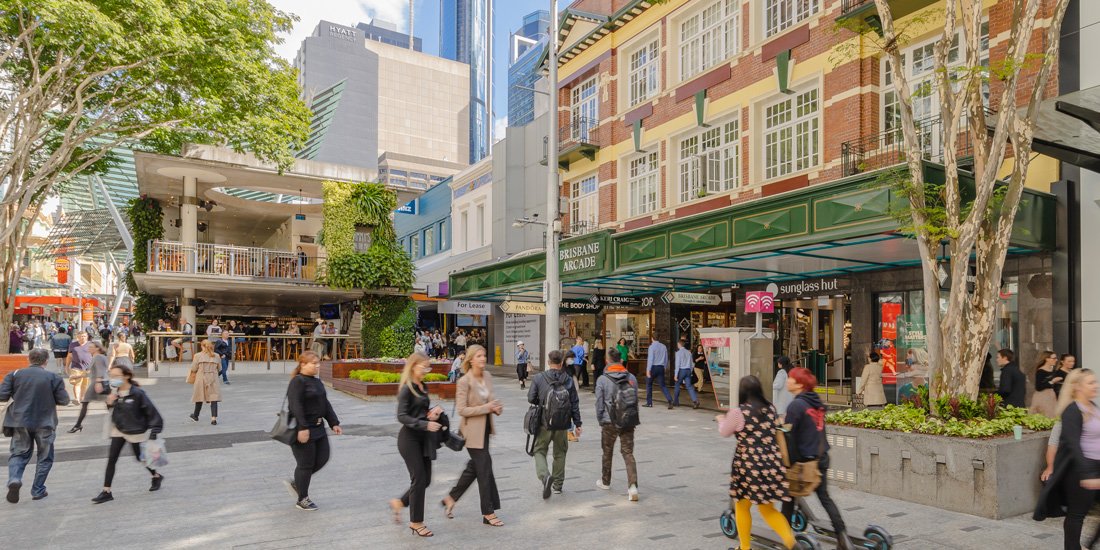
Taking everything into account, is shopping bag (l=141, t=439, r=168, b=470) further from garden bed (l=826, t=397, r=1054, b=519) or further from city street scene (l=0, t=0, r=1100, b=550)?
garden bed (l=826, t=397, r=1054, b=519)

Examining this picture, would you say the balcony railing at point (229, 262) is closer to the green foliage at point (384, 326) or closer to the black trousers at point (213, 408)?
the green foliage at point (384, 326)

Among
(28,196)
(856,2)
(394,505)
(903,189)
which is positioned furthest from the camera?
(28,196)

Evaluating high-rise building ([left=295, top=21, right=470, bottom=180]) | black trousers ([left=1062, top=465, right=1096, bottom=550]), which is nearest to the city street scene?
black trousers ([left=1062, top=465, right=1096, bottom=550])

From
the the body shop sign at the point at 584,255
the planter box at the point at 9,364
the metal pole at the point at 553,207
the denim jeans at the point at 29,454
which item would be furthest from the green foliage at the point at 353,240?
the denim jeans at the point at 29,454

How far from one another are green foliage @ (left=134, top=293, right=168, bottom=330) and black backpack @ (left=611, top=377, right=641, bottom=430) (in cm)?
2769

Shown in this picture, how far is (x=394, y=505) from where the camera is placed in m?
6.79

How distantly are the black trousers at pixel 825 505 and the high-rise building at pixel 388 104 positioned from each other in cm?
13500

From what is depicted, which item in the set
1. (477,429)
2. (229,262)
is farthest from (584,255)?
(229,262)

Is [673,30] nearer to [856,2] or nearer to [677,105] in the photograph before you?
[677,105]

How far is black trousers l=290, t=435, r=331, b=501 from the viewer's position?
7.19 meters

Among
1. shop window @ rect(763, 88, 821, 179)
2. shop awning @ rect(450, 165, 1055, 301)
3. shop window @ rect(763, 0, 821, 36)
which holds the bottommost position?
shop awning @ rect(450, 165, 1055, 301)

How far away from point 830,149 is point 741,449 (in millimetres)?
12201

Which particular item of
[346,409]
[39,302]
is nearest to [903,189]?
[346,409]

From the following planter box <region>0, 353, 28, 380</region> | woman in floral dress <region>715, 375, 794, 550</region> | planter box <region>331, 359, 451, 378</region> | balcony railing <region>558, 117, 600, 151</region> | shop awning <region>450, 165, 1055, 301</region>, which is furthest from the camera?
balcony railing <region>558, 117, 600, 151</region>
